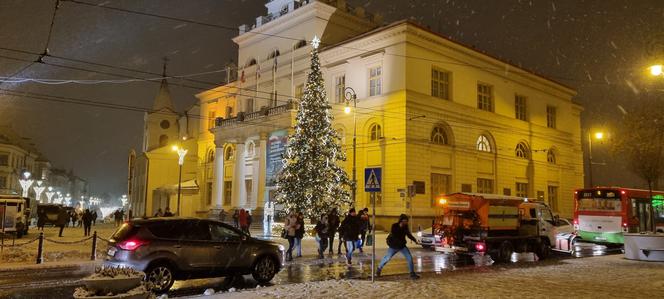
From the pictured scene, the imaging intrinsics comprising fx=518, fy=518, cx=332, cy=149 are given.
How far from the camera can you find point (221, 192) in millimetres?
46875

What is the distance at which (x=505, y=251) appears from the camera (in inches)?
738

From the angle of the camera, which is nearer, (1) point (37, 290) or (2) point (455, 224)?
(1) point (37, 290)

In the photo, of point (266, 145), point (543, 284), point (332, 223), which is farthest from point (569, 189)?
point (543, 284)

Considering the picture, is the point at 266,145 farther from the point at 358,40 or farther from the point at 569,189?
the point at 569,189

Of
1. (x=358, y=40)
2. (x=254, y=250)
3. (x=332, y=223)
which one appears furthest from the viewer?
(x=358, y=40)

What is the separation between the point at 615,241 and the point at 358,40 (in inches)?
831

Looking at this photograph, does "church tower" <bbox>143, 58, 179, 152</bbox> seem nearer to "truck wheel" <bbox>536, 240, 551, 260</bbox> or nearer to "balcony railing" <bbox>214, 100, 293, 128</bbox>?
"balcony railing" <bbox>214, 100, 293, 128</bbox>

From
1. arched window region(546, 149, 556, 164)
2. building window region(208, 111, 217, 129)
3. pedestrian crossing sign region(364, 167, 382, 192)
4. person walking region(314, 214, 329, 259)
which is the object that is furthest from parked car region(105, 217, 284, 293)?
building window region(208, 111, 217, 129)

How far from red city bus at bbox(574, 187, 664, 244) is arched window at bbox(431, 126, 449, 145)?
38.9 feet

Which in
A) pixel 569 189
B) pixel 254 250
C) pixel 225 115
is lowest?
pixel 254 250

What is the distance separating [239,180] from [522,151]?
2461cm

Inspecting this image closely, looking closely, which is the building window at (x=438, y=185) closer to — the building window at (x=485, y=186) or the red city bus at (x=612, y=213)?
the building window at (x=485, y=186)

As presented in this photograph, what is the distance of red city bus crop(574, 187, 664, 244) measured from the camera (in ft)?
81.5

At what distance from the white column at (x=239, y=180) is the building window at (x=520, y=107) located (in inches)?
949
